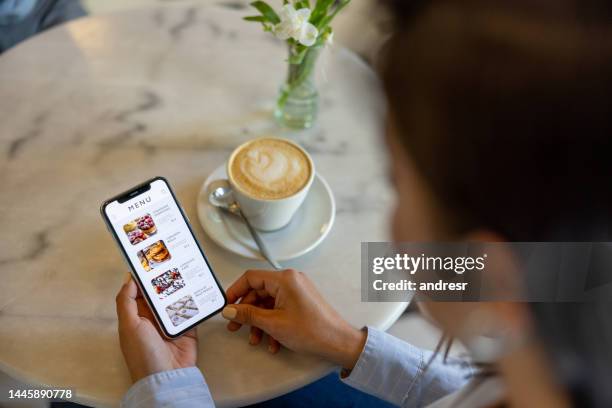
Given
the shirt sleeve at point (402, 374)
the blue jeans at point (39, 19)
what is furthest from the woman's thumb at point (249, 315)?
the blue jeans at point (39, 19)

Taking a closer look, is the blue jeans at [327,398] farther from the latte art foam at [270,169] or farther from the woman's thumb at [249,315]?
the latte art foam at [270,169]

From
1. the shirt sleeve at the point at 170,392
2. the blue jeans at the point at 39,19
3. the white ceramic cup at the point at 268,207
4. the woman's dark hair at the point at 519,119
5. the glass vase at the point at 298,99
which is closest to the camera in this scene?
the woman's dark hair at the point at 519,119

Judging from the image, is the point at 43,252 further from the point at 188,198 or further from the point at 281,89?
the point at 281,89

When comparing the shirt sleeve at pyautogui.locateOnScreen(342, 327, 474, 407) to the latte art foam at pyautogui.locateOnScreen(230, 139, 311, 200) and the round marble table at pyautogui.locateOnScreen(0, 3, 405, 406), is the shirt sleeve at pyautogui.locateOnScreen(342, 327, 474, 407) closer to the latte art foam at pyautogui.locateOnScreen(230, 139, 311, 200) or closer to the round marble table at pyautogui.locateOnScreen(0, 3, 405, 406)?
the round marble table at pyautogui.locateOnScreen(0, 3, 405, 406)

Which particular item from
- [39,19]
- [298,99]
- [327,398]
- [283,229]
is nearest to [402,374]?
[327,398]

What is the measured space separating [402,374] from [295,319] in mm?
178

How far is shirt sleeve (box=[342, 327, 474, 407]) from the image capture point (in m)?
0.78

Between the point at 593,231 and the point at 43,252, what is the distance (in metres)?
0.73

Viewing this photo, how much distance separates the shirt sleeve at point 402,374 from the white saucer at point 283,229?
17 cm

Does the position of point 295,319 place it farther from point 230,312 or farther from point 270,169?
point 270,169

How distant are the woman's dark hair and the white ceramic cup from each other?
40 cm

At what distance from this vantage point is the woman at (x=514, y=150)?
0.36 metres

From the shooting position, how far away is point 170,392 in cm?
71

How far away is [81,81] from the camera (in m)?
1.03
